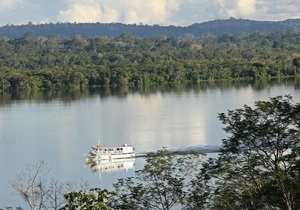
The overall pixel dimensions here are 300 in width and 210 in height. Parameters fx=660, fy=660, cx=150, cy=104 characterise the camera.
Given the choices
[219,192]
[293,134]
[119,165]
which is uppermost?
[293,134]

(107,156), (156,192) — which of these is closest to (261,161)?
(156,192)

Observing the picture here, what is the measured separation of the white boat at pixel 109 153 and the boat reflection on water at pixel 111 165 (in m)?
0.18

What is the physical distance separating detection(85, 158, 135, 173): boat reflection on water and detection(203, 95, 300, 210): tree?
14.7 m

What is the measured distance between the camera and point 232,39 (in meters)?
156

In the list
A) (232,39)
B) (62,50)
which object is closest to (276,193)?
(62,50)

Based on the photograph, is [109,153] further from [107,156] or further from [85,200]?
[85,200]

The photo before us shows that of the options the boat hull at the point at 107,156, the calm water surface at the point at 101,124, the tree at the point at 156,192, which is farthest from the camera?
the boat hull at the point at 107,156

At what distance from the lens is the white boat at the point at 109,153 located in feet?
95.0

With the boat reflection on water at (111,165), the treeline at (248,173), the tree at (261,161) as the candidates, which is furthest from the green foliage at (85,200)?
the boat reflection on water at (111,165)

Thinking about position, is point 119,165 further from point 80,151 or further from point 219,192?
point 219,192

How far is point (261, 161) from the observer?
12.4 m

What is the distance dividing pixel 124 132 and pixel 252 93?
19884 mm

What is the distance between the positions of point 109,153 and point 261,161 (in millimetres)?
17631

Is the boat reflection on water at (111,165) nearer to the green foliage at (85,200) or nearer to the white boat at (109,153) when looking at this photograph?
the white boat at (109,153)
